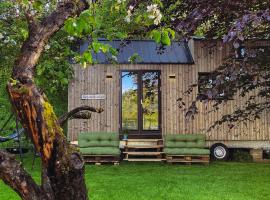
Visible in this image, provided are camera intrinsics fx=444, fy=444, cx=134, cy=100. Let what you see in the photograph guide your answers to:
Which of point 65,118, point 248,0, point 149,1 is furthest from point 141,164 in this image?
point 65,118

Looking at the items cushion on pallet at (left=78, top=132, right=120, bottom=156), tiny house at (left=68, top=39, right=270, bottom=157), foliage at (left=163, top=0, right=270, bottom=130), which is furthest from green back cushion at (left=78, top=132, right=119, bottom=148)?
foliage at (left=163, top=0, right=270, bottom=130)

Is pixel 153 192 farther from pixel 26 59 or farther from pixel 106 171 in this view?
pixel 26 59

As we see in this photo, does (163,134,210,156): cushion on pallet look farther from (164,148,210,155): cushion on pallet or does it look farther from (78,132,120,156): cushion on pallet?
(78,132,120,156): cushion on pallet

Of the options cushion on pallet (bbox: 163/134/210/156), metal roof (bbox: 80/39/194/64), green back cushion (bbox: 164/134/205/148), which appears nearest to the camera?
cushion on pallet (bbox: 163/134/210/156)

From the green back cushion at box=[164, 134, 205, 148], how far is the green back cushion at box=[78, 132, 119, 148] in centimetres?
152

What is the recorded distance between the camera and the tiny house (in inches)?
539

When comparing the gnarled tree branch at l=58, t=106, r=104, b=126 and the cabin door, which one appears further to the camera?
the cabin door

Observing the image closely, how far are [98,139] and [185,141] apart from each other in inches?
101

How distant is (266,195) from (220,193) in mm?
746

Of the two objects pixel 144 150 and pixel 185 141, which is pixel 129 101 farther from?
pixel 185 141

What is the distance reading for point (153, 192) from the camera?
7.40 metres

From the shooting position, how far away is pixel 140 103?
1395 centimetres

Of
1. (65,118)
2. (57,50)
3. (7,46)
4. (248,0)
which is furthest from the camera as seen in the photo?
(7,46)

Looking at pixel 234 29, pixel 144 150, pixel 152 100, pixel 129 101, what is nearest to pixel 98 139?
pixel 144 150
